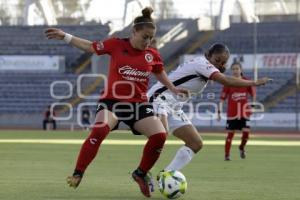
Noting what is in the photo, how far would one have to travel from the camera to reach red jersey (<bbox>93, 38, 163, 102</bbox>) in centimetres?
1112

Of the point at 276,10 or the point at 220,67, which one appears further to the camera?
the point at 276,10


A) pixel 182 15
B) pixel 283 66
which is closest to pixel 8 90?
pixel 182 15

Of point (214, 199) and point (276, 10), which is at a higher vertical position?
point (276, 10)

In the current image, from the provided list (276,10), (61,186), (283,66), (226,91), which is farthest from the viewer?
(276,10)

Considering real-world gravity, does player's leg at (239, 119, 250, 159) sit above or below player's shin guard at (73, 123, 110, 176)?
below

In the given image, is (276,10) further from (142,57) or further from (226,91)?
(142,57)

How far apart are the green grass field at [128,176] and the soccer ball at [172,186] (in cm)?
18

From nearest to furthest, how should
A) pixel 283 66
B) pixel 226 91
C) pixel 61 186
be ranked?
pixel 61 186 < pixel 226 91 < pixel 283 66

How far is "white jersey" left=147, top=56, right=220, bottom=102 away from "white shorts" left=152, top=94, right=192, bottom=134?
10 centimetres

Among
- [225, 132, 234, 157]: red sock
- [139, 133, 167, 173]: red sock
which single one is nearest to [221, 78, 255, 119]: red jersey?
[225, 132, 234, 157]: red sock

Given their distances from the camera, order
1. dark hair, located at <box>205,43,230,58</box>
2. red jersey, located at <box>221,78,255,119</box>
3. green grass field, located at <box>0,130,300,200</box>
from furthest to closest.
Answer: red jersey, located at <box>221,78,255,119</box> < dark hair, located at <box>205,43,230,58</box> < green grass field, located at <box>0,130,300,200</box>

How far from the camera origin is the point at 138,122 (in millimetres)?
11203

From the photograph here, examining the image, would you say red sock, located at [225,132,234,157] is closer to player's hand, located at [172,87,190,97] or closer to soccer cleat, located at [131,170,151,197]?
player's hand, located at [172,87,190,97]

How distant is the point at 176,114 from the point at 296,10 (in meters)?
41.3
